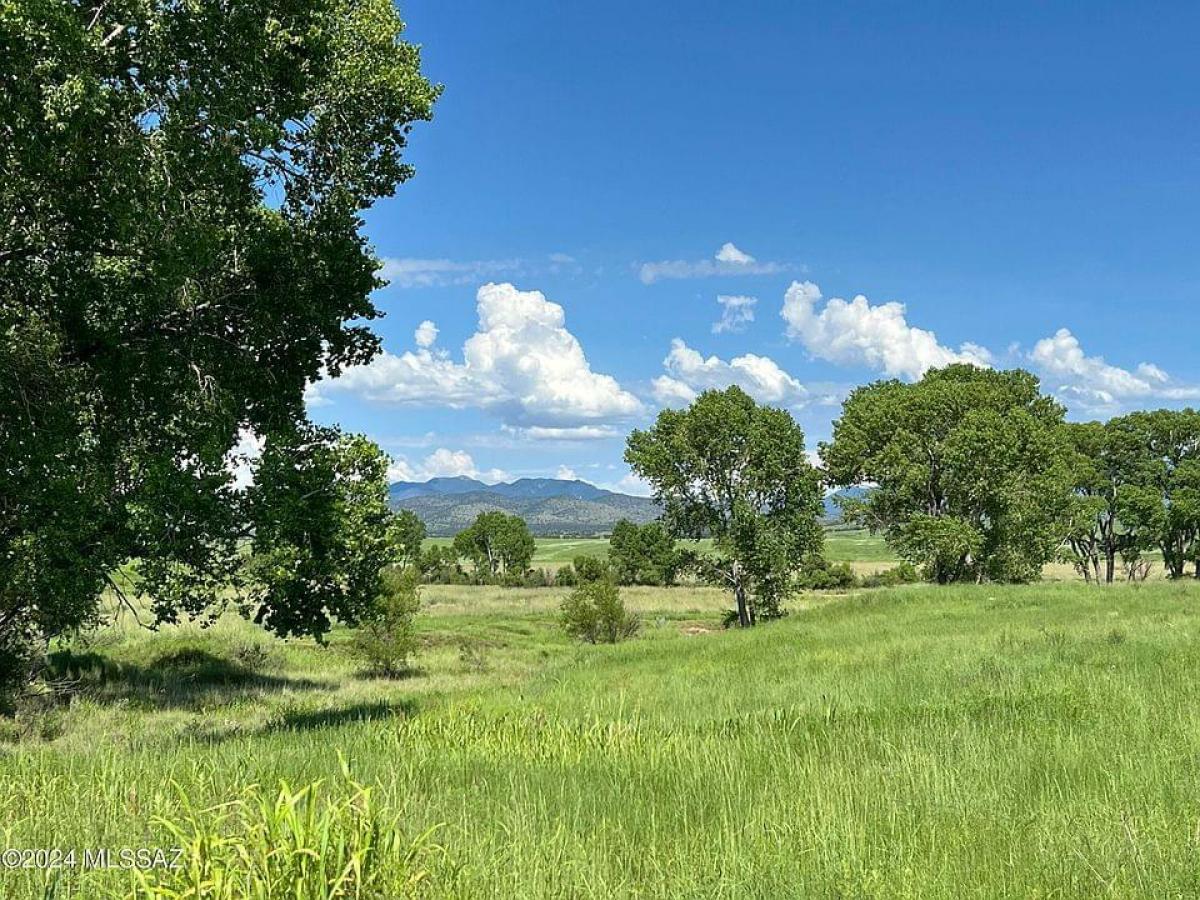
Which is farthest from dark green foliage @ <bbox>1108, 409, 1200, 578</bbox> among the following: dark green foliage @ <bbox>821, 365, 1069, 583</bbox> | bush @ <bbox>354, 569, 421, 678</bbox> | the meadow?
bush @ <bbox>354, 569, 421, 678</bbox>

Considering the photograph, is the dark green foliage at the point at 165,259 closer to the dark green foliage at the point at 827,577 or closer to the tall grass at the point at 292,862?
the tall grass at the point at 292,862

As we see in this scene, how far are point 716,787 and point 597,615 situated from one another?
2989 centimetres

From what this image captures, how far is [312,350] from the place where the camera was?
555 inches

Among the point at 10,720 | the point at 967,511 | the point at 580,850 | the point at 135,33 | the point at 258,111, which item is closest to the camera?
the point at 580,850

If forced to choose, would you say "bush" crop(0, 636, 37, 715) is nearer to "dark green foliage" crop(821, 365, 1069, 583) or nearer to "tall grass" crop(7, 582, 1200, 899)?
"tall grass" crop(7, 582, 1200, 899)

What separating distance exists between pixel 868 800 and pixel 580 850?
234 cm

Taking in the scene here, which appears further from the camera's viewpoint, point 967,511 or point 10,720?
point 967,511

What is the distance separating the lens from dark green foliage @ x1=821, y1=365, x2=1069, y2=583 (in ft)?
134

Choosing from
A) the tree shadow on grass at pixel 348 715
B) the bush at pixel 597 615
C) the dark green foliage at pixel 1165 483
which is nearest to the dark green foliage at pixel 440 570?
the bush at pixel 597 615

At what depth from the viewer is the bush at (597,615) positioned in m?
35.3

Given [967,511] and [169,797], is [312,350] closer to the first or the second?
[169,797]

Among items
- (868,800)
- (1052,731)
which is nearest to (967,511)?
(1052,731)

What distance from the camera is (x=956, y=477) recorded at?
4209 centimetres

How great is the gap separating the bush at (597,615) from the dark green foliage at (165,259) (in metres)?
23.5
